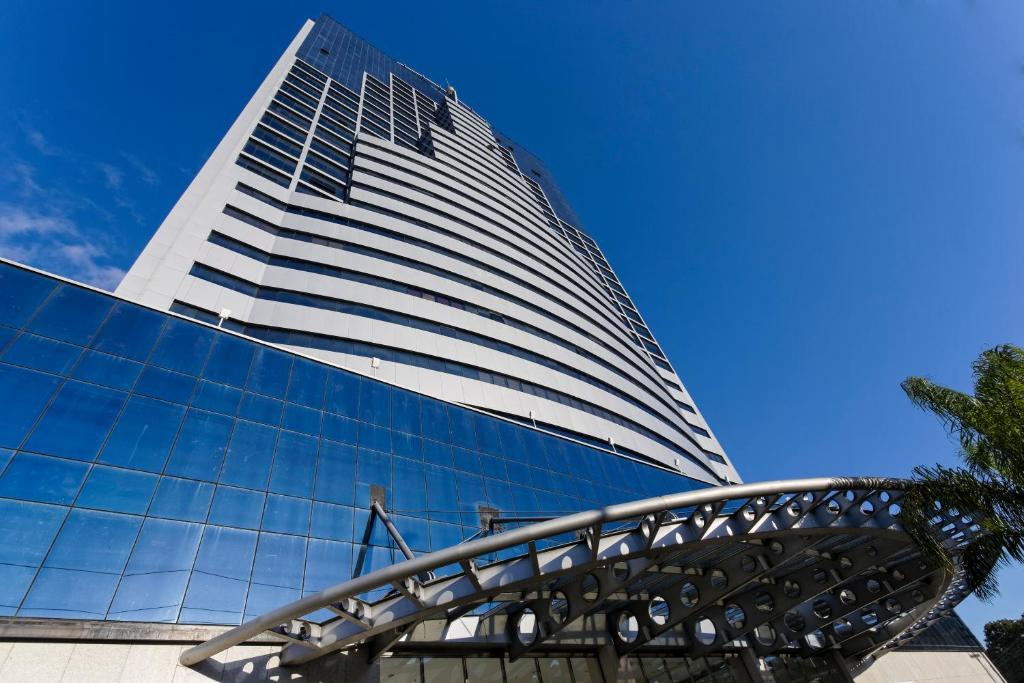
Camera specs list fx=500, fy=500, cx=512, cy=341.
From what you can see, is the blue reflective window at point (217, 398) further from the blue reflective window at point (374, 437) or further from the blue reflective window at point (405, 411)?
the blue reflective window at point (405, 411)

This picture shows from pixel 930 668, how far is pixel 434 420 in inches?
1258

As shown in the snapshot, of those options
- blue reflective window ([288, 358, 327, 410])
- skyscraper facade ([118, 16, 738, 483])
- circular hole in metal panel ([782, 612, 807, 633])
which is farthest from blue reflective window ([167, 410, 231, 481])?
circular hole in metal panel ([782, 612, 807, 633])

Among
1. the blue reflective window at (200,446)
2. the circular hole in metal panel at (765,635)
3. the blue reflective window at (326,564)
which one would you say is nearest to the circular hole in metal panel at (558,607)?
the blue reflective window at (326,564)

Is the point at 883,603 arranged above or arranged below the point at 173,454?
below

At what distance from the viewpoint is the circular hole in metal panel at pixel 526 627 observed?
14.1m

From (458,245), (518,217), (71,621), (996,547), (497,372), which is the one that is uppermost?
(518,217)

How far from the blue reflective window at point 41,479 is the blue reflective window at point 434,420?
1000 cm

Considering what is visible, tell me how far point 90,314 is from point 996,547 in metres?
23.3

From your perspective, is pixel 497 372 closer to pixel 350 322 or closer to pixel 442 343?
pixel 442 343

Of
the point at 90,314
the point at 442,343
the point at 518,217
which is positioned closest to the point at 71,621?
the point at 90,314

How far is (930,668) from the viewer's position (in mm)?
28188

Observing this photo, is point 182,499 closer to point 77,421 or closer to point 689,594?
point 77,421

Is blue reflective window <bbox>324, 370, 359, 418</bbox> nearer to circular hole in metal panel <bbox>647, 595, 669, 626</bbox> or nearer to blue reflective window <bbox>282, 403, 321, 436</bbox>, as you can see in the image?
blue reflective window <bbox>282, 403, 321, 436</bbox>

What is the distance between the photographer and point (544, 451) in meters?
22.6
